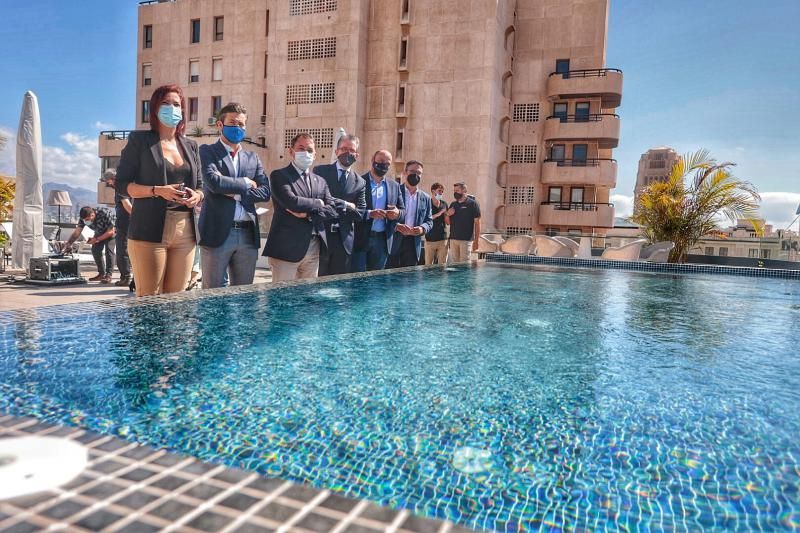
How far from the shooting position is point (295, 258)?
15.4ft

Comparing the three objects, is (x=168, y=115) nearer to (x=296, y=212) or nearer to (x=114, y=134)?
(x=296, y=212)

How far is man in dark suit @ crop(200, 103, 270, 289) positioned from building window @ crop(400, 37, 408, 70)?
21926 millimetres

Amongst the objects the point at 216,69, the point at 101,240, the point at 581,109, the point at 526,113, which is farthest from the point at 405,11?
the point at 101,240

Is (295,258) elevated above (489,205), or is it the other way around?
(489,205)

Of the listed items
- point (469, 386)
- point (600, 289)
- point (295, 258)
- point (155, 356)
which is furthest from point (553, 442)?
point (600, 289)

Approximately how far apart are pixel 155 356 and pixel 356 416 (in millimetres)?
997

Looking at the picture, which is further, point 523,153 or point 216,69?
point 216,69

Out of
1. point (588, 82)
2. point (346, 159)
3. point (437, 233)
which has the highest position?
point (588, 82)

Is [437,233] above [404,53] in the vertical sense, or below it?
below

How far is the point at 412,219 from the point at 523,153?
21.0 m

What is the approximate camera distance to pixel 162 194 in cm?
325

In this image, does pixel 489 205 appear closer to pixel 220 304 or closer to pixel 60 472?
pixel 220 304

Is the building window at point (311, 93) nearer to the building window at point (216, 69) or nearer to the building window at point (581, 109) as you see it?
the building window at point (216, 69)

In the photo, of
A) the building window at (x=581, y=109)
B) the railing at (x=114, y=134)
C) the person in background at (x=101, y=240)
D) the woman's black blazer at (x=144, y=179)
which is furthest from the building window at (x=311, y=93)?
the woman's black blazer at (x=144, y=179)
